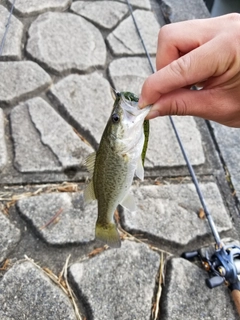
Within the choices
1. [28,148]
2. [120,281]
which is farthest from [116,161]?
[28,148]

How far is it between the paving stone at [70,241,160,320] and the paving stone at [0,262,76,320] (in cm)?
13

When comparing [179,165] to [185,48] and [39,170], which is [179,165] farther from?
[185,48]

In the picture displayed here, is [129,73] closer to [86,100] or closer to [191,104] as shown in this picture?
[86,100]

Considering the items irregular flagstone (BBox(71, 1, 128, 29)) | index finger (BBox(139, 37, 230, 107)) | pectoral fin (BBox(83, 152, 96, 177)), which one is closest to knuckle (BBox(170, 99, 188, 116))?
index finger (BBox(139, 37, 230, 107))

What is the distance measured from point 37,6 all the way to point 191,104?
9.08ft

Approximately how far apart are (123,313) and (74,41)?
253cm

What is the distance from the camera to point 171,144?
3.06 metres

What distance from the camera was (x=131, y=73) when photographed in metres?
3.56

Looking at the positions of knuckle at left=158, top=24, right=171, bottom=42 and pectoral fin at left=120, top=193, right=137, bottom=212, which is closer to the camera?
knuckle at left=158, top=24, right=171, bottom=42

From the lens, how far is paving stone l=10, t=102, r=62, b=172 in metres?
2.71

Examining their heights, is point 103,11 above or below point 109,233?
above

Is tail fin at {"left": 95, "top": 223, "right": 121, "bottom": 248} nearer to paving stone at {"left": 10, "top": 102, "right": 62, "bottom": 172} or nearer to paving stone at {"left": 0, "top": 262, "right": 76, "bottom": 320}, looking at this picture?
paving stone at {"left": 0, "top": 262, "right": 76, "bottom": 320}

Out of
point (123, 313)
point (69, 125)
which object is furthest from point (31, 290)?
point (69, 125)

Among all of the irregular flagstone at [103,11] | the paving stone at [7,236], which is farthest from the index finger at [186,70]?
the irregular flagstone at [103,11]
